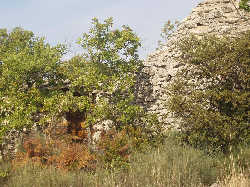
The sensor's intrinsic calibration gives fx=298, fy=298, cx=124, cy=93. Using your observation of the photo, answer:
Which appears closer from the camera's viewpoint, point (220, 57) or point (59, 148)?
point (220, 57)

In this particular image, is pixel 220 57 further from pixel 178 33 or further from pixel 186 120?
pixel 178 33

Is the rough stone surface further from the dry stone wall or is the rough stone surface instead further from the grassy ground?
the grassy ground

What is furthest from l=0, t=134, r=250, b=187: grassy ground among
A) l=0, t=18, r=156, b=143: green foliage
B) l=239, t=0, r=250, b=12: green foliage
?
l=239, t=0, r=250, b=12: green foliage

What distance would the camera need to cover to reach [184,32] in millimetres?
11945

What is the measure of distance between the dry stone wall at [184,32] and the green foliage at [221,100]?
2.29m

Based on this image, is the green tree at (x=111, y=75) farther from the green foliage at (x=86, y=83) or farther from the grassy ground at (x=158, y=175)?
the grassy ground at (x=158, y=175)

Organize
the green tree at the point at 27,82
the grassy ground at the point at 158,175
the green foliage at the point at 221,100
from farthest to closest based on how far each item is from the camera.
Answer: the green tree at the point at 27,82 < the green foliage at the point at 221,100 < the grassy ground at the point at 158,175

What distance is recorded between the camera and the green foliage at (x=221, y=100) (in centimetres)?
796

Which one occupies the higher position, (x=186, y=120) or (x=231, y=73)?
(x=231, y=73)

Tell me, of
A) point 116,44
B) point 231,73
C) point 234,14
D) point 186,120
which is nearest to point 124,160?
point 186,120

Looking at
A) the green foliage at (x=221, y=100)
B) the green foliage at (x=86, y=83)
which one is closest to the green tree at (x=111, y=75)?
the green foliage at (x=86, y=83)

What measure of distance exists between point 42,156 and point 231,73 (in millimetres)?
6441

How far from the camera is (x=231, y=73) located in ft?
27.1

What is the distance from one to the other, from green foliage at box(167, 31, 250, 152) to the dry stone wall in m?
2.29
